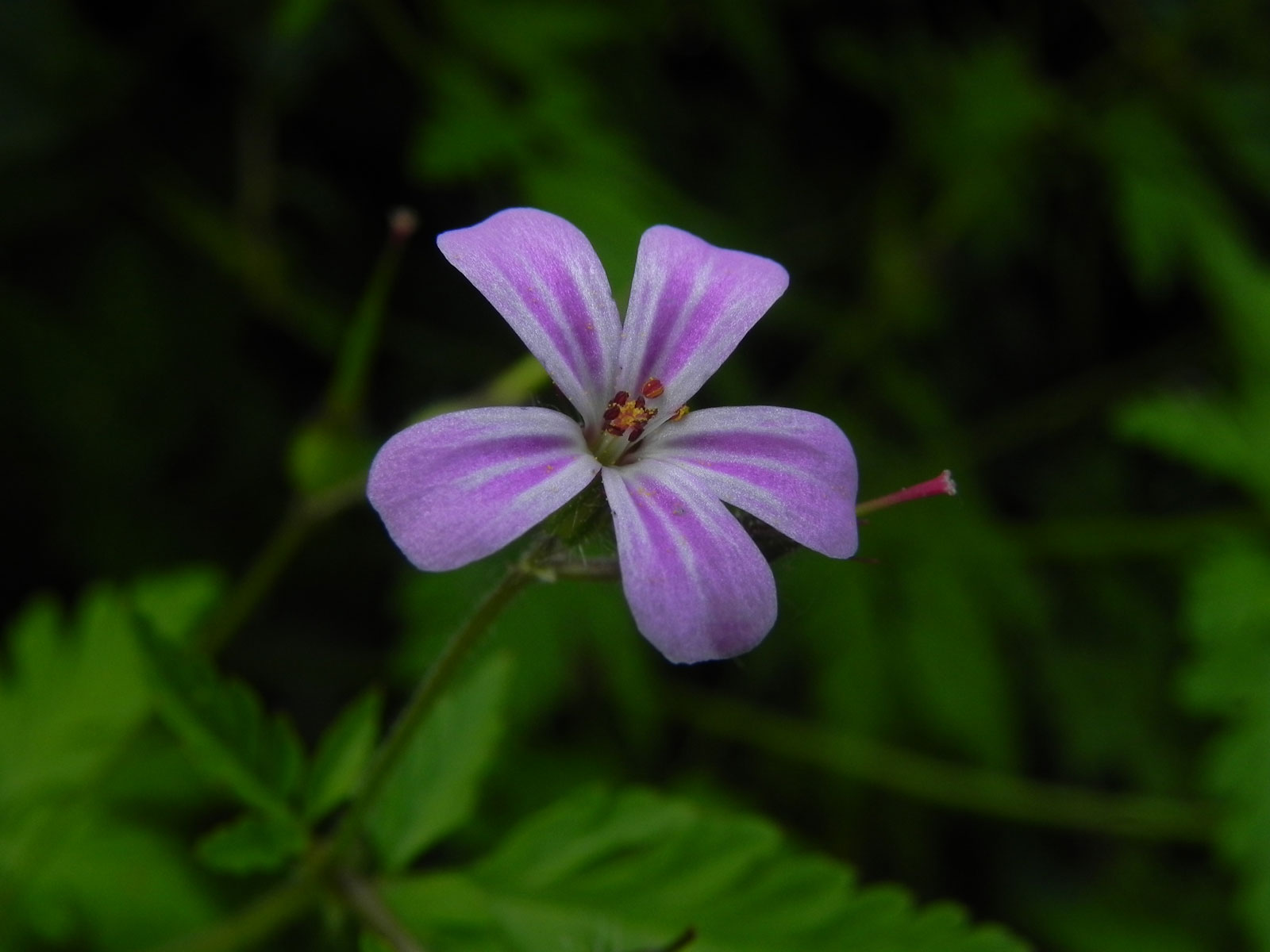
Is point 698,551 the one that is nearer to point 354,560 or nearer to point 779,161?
point 354,560

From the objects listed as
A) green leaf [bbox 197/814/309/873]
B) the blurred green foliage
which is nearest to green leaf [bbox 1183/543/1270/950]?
the blurred green foliage

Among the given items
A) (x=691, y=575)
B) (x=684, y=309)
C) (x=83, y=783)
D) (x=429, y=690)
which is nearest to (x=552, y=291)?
(x=684, y=309)

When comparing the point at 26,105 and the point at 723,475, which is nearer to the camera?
the point at 723,475

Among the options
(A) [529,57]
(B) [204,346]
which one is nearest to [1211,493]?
(A) [529,57]

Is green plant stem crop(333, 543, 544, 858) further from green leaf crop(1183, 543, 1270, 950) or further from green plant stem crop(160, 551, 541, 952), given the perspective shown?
green leaf crop(1183, 543, 1270, 950)

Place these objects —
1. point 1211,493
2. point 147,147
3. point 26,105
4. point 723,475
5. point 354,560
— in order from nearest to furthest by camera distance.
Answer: point 723,475 → point 26,105 → point 147,147 → point 354,560 → point 1211,493

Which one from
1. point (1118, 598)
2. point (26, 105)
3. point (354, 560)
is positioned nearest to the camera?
point (26, 105)
